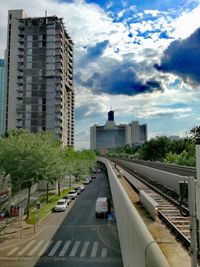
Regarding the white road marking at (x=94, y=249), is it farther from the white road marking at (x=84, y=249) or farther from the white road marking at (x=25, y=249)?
the white road marking at (x=25, y=249)

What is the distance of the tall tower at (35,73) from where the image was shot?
11238 centimetres

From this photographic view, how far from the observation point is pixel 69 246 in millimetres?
25938

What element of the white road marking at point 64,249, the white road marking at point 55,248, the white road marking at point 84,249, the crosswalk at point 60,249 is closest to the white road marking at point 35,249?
the crosswalk at point 60,249

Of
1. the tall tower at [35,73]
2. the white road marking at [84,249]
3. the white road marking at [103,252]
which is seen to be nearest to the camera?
the white road marking at [103,252]

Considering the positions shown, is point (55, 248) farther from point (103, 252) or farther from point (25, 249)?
point (103, 252)

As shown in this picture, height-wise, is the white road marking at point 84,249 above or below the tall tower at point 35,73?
below

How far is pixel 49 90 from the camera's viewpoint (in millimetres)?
114125

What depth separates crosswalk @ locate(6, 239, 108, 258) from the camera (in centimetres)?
2366

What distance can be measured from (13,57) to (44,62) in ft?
38.8

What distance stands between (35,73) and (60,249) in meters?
97.7

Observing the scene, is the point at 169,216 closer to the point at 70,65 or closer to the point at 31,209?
the point at 31,209

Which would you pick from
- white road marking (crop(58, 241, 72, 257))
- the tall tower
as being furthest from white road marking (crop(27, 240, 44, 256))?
the tall tower

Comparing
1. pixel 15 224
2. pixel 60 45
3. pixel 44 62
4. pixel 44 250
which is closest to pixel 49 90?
pixel 44 62

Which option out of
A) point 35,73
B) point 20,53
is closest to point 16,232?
point 35,73
